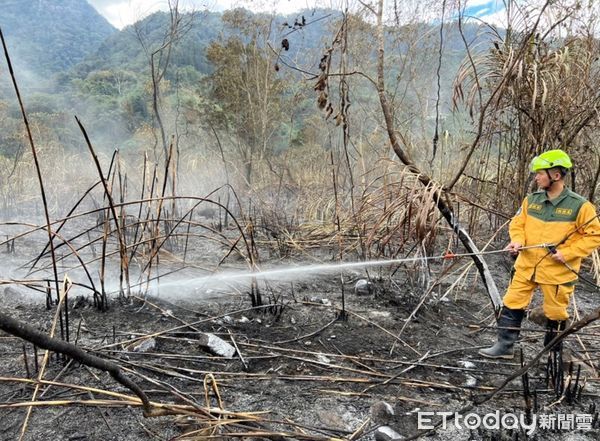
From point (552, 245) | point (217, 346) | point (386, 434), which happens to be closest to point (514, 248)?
point (552, 245)

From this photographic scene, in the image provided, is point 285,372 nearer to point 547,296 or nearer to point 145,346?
point 145,346

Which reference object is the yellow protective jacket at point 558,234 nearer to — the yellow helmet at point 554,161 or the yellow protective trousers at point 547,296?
the yellow protective trousers at point 547,296

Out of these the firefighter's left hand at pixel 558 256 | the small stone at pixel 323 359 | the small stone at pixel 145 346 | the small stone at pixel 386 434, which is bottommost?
the small stone at pixel 323 359

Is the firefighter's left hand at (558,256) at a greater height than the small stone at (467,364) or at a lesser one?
greater

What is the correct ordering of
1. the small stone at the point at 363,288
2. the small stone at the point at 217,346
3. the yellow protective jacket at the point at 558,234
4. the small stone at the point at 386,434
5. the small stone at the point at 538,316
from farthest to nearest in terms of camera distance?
the small stone at the point at 363,288 < the small stone at the point at 538,316 < the yellow protective jacket at the point at 558,234 < the small stone at the point at 217,346 < the small stone at the point at 386,434

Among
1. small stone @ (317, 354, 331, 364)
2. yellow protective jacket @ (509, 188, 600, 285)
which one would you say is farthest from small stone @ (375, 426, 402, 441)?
yellow protective jacket @ (509, 188, 600, 285)

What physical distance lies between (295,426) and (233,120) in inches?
308

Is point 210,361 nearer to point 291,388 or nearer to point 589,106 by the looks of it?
point 291,388

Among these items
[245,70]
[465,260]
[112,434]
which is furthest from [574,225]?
[245,70]

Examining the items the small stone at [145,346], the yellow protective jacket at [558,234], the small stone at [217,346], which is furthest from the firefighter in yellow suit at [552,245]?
the small stone at [145,346]

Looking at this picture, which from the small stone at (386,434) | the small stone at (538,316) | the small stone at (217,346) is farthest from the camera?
the small stone at (538,316)

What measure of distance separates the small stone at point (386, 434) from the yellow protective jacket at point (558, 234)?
4.50ft

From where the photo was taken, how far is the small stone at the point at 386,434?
1.56m

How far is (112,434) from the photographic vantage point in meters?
1.54
